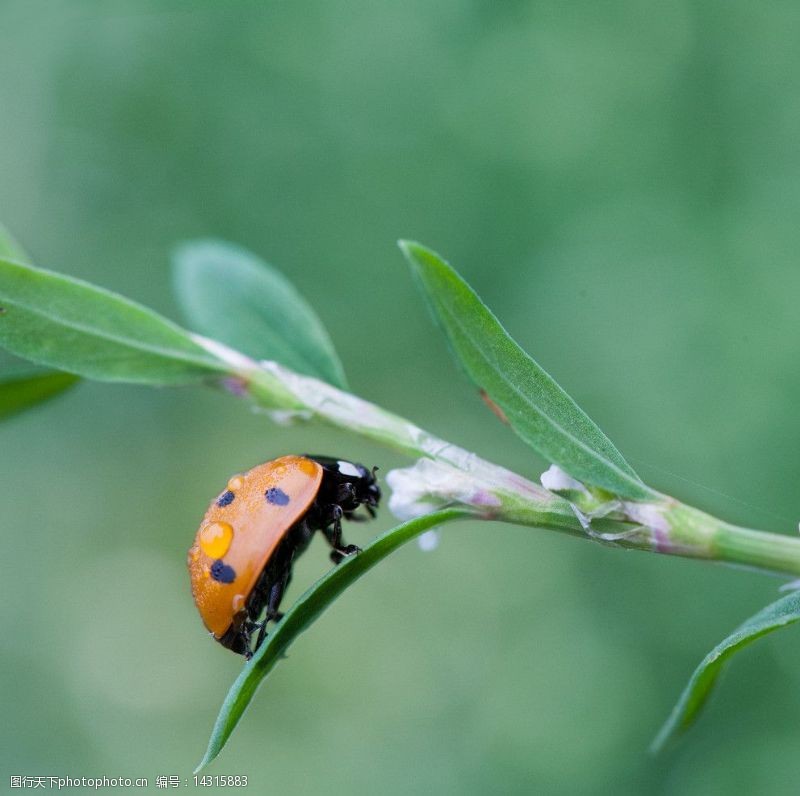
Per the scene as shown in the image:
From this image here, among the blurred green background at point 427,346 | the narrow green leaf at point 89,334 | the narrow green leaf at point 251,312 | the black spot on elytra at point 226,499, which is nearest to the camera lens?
the narrow green leaf at point 89,334

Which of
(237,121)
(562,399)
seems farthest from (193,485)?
(562,399)

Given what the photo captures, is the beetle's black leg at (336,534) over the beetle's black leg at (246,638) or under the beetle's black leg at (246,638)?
over

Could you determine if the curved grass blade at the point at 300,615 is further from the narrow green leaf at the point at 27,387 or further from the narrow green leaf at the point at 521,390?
the narrow green leaf at the point at 27,387

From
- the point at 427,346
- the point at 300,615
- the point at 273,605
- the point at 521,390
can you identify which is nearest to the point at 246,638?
the point at 273,605

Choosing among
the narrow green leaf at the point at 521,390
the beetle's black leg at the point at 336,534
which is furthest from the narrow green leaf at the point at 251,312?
the narrow green leaf at the point at 521,390

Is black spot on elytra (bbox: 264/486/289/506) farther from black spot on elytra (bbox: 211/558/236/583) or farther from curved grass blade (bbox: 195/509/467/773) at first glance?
curved grass blade (bbox: 195/509/467/773)

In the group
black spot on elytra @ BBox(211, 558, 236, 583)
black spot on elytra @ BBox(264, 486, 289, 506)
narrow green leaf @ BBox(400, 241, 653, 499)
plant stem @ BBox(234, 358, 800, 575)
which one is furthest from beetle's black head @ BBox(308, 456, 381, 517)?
narrow green leaf @ BBox(400, 241, 653, 499)
